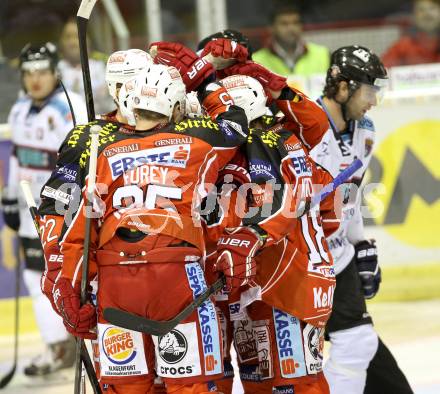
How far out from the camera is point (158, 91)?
3.50 meters

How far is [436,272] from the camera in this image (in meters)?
6.84

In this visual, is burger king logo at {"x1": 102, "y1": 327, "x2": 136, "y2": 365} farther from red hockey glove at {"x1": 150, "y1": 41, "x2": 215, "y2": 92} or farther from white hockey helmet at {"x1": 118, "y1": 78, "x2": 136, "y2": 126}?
red hockey glove at {"x1": 150, "y1": 41, "x2": 215, "y2": 92}

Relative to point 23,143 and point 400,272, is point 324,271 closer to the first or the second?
point 23,143

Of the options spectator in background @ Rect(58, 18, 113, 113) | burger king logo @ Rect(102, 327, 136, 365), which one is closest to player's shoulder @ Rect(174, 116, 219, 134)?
burger king logo @ Rect(102, 327, 136, 365)

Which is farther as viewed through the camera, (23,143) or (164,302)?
(23,143)

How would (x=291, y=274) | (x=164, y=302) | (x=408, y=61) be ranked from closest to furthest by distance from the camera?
(x=164, y=302) → (x=291, y=274) → (x=408, y=61)

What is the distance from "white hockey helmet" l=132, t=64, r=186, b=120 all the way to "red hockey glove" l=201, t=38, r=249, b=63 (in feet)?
1.27

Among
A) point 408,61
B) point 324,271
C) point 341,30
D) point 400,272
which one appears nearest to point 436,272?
point 400,272

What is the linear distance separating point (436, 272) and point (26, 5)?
3188 mm

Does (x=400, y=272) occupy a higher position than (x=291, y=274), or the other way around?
(x=291, y=274)

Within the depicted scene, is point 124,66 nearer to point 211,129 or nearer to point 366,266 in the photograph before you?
point 211,129

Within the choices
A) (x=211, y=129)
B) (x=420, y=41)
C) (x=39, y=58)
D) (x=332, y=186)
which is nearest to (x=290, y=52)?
(x=420, y=41)

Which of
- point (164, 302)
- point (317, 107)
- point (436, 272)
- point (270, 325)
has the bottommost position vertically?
point (436, 272)

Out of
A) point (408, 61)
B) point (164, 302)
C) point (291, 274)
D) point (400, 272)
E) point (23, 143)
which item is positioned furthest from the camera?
point (408, 61)
